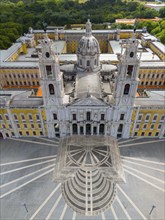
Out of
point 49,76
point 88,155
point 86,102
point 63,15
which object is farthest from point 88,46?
point 63,15

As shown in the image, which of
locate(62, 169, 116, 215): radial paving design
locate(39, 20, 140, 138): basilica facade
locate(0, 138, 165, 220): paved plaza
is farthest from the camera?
locate(39, 20, 140, 138): basilica facade

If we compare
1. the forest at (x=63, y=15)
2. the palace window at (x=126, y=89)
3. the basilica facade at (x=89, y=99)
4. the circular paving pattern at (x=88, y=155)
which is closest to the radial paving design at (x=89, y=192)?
the circular paving pattern at (x=88, y=155)

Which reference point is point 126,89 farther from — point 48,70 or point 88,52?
point 88,52

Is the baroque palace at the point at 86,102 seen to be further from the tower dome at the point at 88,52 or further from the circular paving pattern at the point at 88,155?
the circular paving pattern at the point at 88,155

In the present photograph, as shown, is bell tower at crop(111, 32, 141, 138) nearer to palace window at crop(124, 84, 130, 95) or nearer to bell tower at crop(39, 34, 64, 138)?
palace window at crop(124, 84, 130, 95)

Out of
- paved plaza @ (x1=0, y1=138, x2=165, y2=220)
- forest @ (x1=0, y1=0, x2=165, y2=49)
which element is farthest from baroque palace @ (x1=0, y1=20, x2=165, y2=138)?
forest @ (x1=0, y1=0, x2=165, y2=49)

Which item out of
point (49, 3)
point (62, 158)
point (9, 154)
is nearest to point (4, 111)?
point (9, 154)

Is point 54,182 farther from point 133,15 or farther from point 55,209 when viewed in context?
point 133,15
